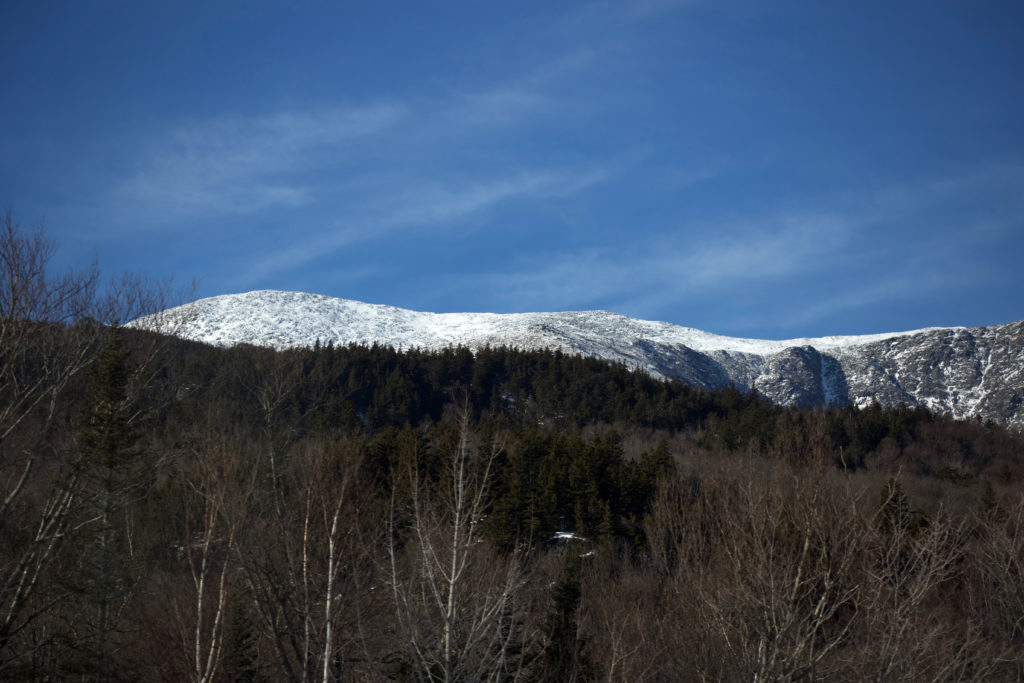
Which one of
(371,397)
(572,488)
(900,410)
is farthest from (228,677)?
(900,410)

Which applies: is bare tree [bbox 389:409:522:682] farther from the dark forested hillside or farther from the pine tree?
the pine tree

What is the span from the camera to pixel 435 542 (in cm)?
2409

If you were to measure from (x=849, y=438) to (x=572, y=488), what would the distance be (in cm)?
4482

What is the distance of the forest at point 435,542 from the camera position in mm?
16188

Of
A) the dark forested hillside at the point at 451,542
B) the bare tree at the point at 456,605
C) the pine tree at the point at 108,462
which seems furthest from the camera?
the pine tree at the point at 108,462

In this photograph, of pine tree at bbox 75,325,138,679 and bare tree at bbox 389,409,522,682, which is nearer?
bare tree at bbox 389,409,522,682

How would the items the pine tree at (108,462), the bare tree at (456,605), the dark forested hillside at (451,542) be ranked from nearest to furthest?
the bare tree at (456,605)
the dark forested hillside at (451,542)
the pine tree at (108,462)

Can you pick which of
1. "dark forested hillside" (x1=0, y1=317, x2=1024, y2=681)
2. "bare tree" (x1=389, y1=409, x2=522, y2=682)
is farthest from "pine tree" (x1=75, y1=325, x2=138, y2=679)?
"bare tree" (x1=389, y1=409, x2=522, y2=682)

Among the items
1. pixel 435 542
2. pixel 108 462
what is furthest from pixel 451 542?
pixel 108 462

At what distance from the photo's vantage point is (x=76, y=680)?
73.0 feet

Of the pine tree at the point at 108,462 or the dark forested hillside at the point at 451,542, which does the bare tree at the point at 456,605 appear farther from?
the pine tree at the point at 108,462

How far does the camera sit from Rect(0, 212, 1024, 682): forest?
16188 millimetres

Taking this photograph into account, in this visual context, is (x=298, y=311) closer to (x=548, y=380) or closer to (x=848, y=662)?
(x=548, y=380)

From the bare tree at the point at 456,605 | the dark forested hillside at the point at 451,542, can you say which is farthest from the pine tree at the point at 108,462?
the bare tree at the point at 456,605
